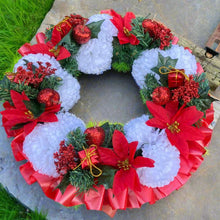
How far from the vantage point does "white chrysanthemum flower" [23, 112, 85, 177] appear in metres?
1.00

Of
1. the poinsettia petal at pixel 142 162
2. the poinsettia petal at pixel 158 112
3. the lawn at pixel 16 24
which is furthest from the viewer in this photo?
the lawn at pixel 16 24

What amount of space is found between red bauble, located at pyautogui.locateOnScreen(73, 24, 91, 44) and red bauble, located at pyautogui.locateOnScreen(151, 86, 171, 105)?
0.42 meters

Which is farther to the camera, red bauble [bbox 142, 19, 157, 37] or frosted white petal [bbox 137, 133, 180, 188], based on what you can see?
red bauble [bbox 142, 19, 157, 37]

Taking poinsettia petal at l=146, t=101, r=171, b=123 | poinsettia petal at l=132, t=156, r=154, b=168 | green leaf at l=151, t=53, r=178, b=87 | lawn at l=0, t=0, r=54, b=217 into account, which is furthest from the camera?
lawn at l=0, t=0, r=54, b=217

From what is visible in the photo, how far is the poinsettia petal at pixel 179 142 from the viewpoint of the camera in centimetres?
95

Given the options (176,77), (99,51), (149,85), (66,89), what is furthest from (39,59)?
(176,77)

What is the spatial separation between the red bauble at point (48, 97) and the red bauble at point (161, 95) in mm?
423

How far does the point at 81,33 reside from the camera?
3.71ft

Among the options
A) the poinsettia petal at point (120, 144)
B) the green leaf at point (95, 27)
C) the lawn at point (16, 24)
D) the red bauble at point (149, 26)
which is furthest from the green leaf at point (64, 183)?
the lawn at point (16, 24)

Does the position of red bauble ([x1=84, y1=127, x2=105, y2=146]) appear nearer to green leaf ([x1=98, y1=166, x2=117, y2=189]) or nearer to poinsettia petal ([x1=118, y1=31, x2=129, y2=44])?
green leaf ([x1=98, y1=166, x2=117, y2=189])

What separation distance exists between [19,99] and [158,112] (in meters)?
0.58

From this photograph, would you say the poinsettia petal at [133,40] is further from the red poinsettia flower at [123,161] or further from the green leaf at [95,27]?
the red poinsettia flower at [123,161]

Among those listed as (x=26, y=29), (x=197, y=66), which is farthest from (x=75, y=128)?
(x=26, y=29)

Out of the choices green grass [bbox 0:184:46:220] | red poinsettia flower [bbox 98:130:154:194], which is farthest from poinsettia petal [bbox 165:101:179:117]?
green grass [bbox 0:184:46:220]
